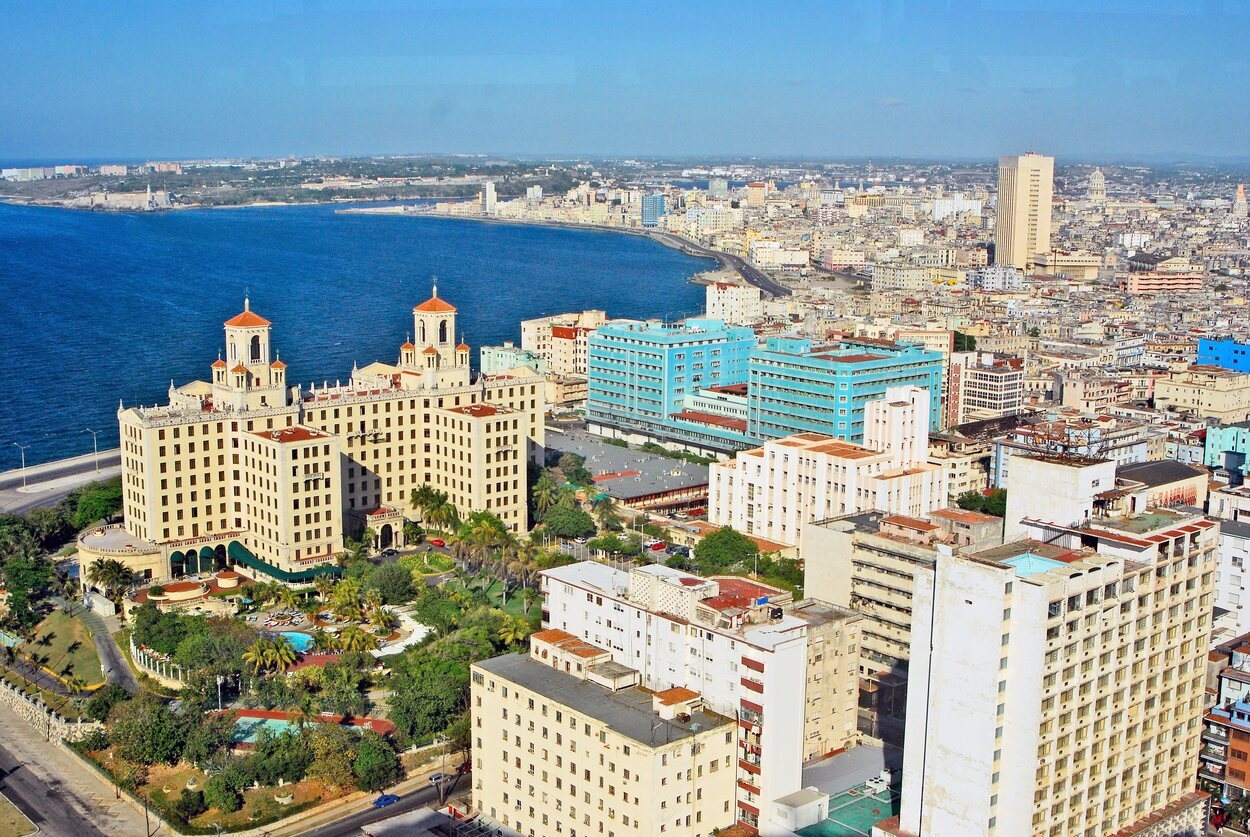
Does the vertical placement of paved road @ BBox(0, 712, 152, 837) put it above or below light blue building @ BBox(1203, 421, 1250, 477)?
below

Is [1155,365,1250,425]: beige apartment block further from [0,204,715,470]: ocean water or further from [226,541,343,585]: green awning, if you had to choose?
[0,204,715,470]: ocean water

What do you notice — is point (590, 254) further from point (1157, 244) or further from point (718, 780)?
point (718, 780)

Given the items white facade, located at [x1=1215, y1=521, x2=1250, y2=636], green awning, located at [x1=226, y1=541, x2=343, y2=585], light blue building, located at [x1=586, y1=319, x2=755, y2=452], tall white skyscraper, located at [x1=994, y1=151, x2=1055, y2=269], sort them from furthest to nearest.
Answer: tall white skyscraper, located at [x1=994, y1=151, x2=1055, y2=269]
light blue building, located at [x1=586, y1=319, x2=755, y2=452]
green awning, located at [x1=226, y1=541, x2=343, y2=585]
white facade, located at [x1=1215, y1=521, x2=1250, y2=636]

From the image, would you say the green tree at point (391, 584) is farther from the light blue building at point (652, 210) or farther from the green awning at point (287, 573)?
the light blue building at point (652, 210)

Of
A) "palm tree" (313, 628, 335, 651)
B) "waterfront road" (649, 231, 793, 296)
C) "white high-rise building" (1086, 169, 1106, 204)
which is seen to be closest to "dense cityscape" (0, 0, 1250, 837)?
"palm tree" (313, 628, 335, 651)

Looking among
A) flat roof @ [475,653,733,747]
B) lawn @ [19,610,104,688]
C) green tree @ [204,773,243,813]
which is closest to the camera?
flat roof @ [475,653,733,747]

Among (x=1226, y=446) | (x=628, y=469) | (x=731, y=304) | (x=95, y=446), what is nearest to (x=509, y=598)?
(x=628, y=469)

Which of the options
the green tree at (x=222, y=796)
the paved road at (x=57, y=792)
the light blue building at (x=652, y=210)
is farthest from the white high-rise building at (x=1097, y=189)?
the green tree at (x=222, y=796)

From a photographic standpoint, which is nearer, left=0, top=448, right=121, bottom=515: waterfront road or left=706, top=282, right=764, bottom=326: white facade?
left=0, top=448, right=121, bottom=515: waterfront road

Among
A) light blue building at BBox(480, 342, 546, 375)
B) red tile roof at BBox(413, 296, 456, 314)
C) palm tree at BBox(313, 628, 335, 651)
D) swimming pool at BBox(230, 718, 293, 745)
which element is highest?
red tile roof at BBox(413, 296, 456, 314)
